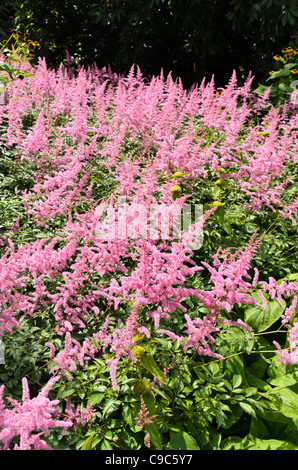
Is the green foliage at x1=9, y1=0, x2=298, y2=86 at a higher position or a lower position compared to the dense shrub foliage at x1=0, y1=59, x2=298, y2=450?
higher

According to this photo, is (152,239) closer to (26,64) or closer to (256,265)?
(256,265)

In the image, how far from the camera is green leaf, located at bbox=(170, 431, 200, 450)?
217cm

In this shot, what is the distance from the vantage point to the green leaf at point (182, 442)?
85.3 inches

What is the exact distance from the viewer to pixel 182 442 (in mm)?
2191

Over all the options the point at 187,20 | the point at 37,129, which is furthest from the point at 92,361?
the point at 187,20

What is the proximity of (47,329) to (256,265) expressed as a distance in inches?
81.4

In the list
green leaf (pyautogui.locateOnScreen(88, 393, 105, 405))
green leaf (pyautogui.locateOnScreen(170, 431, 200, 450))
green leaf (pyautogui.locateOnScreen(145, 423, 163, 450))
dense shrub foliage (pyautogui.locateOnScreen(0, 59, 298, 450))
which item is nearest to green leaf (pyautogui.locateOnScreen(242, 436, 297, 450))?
dense shrub foliage (pyautogui.locateOnScreen(0, 59, 298, 450))

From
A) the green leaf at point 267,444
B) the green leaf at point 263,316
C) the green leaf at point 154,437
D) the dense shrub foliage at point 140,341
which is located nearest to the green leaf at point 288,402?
the dense shrub foliage at point 140,341

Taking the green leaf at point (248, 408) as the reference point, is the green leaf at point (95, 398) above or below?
above

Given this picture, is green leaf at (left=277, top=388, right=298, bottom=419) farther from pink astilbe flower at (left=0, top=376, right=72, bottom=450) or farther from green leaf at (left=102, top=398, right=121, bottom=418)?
pink astilbe flower at (left=0, top=376, right=72, bottom=450)

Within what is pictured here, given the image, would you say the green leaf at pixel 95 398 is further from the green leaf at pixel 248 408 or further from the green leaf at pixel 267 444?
the green leaf at pixel 267 444

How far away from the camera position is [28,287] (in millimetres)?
2996

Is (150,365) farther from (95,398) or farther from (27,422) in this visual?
(27,422)

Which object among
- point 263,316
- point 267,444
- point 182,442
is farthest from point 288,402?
point 182,442
